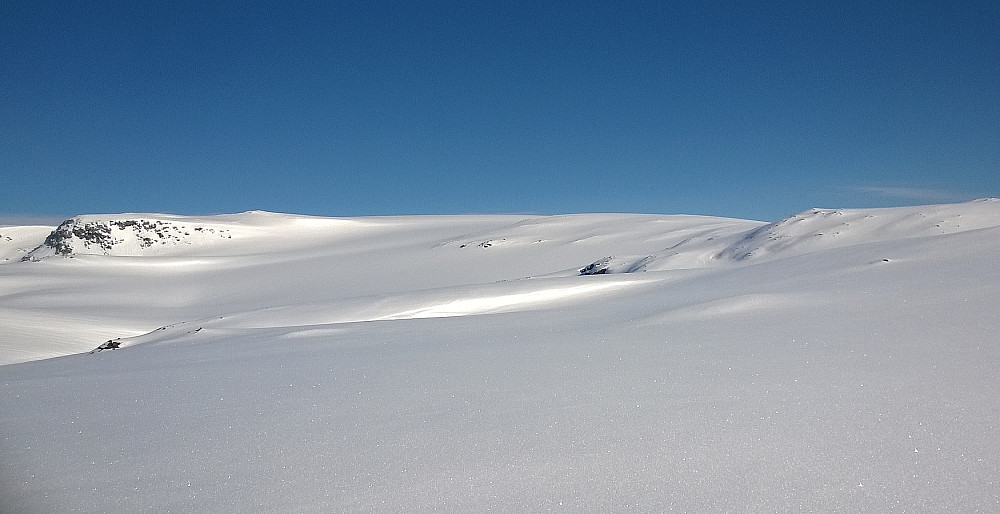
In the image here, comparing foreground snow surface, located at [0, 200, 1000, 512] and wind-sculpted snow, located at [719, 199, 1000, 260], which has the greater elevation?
wind-sculpted snow, located at [719, 199, 1000, 260]

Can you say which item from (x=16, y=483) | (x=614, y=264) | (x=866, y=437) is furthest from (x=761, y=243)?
(x=16, y=483)

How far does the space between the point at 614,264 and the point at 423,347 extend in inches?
384

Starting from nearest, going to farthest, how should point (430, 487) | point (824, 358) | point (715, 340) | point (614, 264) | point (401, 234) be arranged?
point (430, 487), point (824, 358), point (715, 340), point (614, 264), point (401, 234)

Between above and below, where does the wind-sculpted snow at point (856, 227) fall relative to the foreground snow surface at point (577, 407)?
above

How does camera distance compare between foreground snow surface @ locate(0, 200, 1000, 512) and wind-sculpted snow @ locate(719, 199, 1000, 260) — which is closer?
foreground snow surface @ locate(0, 200, 1000, 512)

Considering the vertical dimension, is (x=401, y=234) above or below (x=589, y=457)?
above

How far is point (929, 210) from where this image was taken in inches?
479

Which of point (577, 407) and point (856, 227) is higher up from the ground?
point (856, 227)

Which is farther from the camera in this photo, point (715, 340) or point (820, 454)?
point (715, 340)

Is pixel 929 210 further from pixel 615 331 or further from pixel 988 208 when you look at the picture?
pixel 615 331

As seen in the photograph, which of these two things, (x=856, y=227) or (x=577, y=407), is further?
(x=856, y=227)

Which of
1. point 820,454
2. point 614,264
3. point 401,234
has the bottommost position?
point 820,454

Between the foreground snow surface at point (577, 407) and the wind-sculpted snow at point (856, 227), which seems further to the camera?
the wind-sculpted snow at point (856, 227)

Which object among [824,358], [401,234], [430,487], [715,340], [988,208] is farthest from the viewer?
[401,234]
